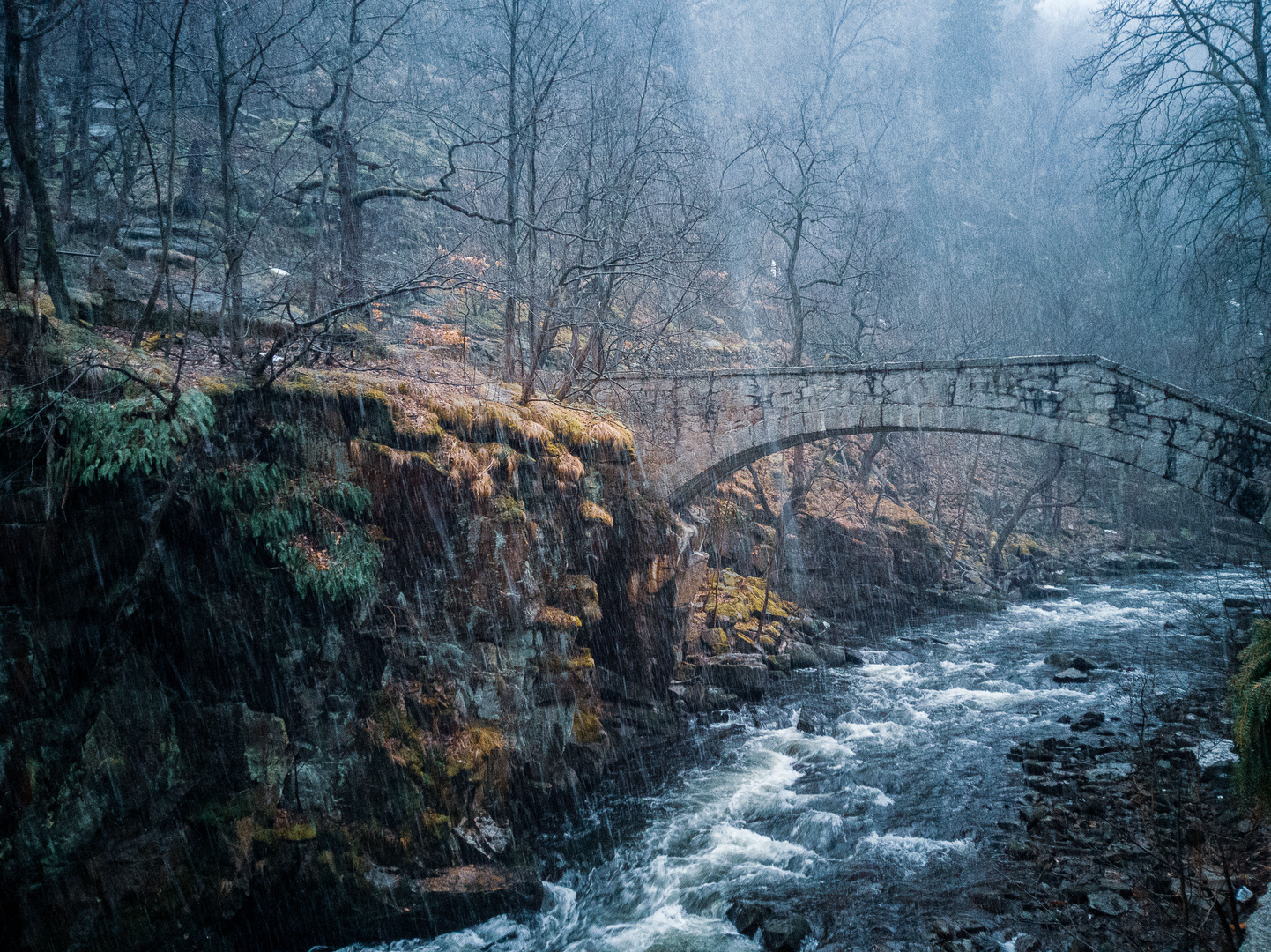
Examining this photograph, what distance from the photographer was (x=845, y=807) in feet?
21.3

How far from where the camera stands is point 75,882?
3.86m

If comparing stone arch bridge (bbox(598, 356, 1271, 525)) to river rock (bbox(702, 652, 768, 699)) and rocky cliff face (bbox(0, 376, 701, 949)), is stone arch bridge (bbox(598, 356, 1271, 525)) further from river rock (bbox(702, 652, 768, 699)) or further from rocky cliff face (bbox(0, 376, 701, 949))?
rocky cliff face (bbox(0, 376, 701, 949))

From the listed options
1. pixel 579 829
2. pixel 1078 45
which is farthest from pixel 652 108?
pixel 1078 45

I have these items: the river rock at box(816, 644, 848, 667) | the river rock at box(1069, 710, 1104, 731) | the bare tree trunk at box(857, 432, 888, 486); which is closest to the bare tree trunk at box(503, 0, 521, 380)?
the river rock at box(816, 644, 848, 667)

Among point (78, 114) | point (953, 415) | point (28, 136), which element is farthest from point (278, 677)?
point (78, 114)

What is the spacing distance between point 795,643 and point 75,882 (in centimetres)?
935

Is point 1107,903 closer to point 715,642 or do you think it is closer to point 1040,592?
point 715,642

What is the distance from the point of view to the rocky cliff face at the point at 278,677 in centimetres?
395

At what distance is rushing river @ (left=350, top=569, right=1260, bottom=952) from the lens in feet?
16.2

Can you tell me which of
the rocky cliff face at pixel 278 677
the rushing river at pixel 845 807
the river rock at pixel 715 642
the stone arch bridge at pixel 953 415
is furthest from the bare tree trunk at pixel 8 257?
the river rock at pixel 715 642

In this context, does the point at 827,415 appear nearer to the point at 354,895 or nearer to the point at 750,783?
the point at 750,783

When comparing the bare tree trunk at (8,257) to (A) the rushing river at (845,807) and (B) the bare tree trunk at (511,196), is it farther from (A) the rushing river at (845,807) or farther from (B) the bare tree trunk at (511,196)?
(A) the rushing river at (845,807)

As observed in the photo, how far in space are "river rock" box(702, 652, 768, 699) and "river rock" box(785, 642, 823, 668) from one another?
Answer: 1.23 metres

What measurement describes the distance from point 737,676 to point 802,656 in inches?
73.0
